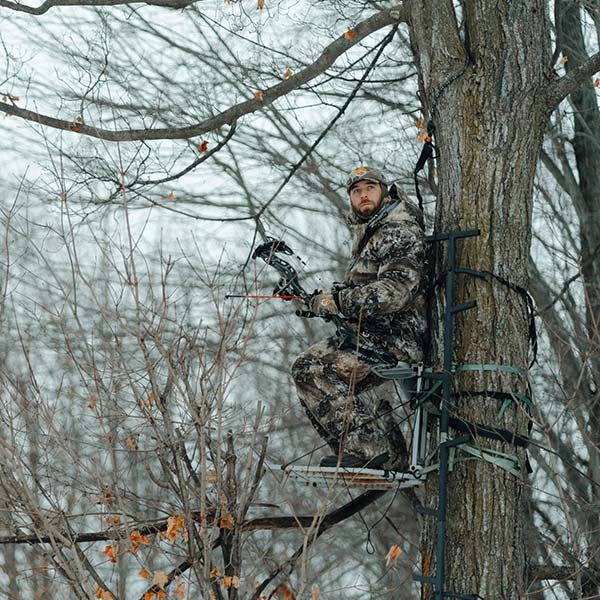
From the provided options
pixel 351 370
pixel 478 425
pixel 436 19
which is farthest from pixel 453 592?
pixel 436 19

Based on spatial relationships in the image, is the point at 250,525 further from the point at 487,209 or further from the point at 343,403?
the point at 487,209

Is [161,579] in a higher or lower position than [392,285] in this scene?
lower

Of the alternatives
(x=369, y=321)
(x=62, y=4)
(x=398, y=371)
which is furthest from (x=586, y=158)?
(x=398, y=371)

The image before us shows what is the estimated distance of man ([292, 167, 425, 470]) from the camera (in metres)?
5.25

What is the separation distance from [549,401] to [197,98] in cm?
603

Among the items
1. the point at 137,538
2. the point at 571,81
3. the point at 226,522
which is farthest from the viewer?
the point at 571,81

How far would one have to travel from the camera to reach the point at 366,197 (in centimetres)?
569

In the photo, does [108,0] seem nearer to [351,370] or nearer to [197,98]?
[351,370]

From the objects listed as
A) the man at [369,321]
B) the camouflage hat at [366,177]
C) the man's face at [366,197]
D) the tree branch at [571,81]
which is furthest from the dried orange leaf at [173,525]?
the tree branch at [571,81]

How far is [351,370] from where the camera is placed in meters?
5.53

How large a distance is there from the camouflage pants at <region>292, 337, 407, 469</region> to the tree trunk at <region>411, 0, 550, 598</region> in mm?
489

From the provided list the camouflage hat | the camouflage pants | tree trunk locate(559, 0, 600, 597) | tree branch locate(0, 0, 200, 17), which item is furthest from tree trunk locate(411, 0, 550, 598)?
tree trunk locate(559, 0, 600, 597)

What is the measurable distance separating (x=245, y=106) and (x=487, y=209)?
210 cm

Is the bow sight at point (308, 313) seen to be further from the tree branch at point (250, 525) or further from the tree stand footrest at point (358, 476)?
the tree branch at point (250, 525)
